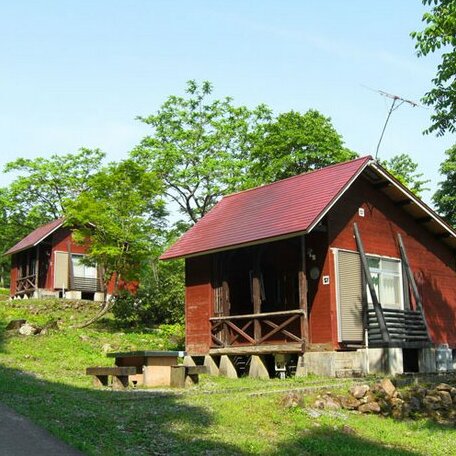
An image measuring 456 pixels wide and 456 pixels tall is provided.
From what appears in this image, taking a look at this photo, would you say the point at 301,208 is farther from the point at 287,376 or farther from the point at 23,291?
the point at 23,291

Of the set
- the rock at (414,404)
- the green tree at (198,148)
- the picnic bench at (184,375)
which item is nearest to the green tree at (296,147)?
the green tree at (198,148)

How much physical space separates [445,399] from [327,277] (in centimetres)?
545

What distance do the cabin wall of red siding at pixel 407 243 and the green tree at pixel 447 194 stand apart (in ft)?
45.7

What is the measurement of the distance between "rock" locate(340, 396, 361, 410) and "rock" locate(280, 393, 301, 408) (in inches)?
45.7

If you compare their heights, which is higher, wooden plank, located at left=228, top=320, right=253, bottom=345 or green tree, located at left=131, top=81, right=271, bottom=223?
green tree, located at left=131, top=81, right=271, bottom=223

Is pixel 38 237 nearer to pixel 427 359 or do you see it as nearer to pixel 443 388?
pixel 427 359

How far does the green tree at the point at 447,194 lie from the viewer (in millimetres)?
36125

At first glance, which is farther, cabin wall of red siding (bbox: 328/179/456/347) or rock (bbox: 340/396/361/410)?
cabin wall of red siding (bbox: 328/179/456/347)

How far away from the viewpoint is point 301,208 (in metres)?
18.1

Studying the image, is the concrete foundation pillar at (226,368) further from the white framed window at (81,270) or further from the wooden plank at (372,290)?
the white framed window at (81,270)

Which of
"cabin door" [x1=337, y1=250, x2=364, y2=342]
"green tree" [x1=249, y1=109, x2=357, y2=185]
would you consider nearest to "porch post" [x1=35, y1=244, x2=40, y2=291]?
"green tree" [x1=249, y1=109, x2=357, y2=185]

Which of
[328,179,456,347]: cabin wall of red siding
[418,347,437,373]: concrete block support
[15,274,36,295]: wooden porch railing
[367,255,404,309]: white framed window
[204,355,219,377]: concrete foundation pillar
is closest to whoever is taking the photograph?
[418,347,437,373]: concrete block support

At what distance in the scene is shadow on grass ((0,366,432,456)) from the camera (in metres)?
8.69

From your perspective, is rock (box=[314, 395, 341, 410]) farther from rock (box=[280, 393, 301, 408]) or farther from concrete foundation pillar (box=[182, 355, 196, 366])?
concrete foundation pillar (box=[182, 355, 196, 366])
